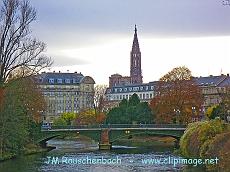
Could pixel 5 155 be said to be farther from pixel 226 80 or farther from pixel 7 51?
pixel 226 80

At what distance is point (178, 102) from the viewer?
301 ft

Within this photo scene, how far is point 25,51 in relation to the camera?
153ft

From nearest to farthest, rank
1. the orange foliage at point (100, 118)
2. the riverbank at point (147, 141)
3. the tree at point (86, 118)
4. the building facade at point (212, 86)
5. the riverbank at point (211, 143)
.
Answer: the riverbank at point (211, 143)
the riverbank at point (147, 141)
the orange foliage at point (100, 118)
the tree at point (86, 118)
the building facade at point (212, 86)

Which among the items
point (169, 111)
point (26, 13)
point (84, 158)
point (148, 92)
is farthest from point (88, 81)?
point (26, 13)

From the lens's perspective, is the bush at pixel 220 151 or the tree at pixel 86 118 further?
the tree at pixel 86 118

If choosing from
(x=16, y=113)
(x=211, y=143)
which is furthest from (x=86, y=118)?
(x=211, y=143)

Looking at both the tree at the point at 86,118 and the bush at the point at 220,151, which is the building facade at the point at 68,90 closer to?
the tree at the point at 86,118

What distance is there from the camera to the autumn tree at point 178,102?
9206cm

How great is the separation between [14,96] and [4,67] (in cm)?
1285

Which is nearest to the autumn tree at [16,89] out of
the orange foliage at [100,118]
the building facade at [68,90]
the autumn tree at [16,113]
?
the autumn tree at [16,113]

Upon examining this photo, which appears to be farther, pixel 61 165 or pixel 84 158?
pixel 84 158

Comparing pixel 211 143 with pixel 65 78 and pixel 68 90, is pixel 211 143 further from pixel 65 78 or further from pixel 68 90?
pixel 65 78

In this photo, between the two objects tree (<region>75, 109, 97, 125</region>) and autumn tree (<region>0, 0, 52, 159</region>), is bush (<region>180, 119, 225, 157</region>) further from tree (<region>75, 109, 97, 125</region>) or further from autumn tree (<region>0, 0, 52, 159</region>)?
tree (<region>75, 109, 97, 125</region>)

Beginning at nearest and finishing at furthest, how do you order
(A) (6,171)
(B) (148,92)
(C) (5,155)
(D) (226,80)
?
(A) (6,171), (C) (5,155), (D) (226,80), (B) (148,92)
